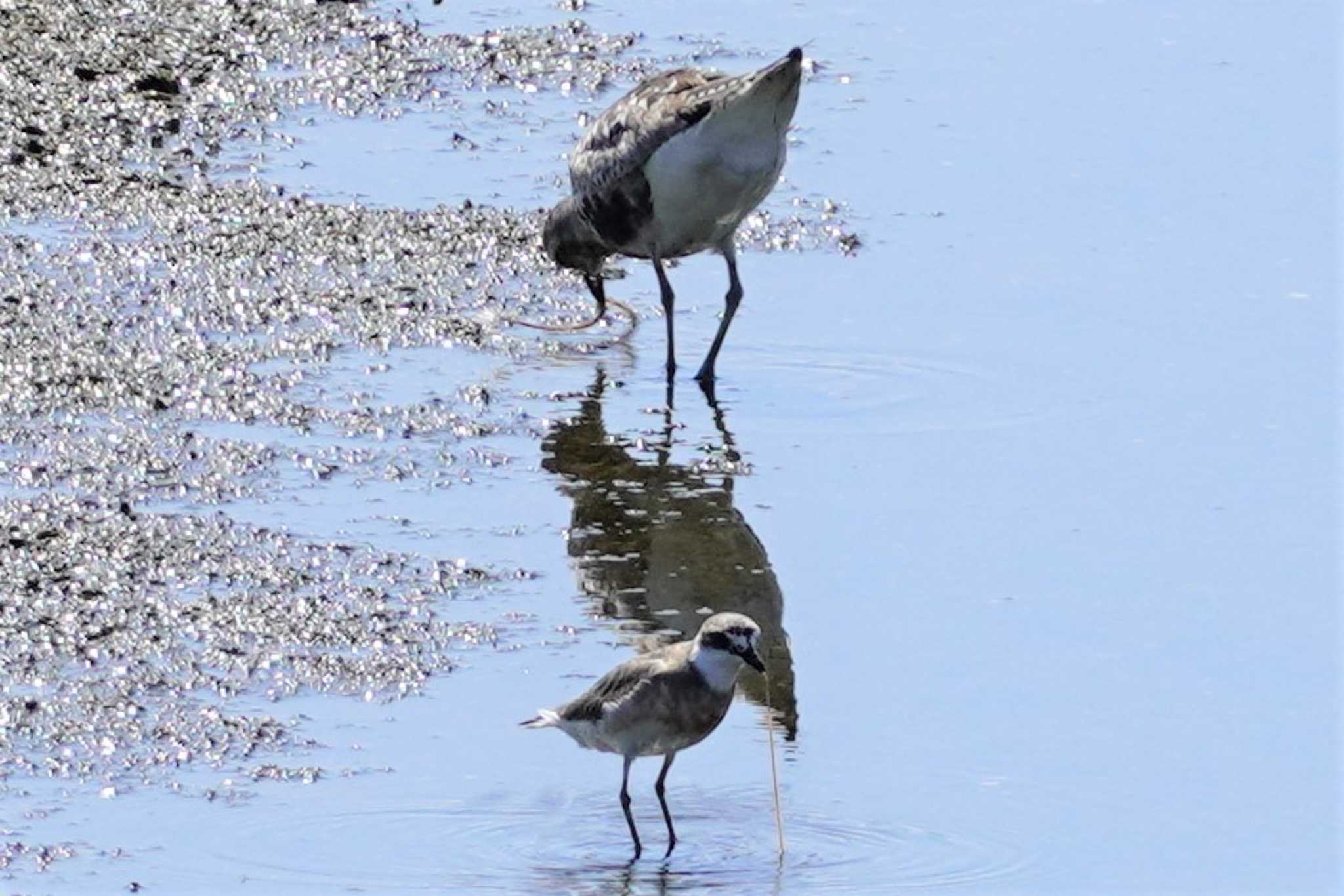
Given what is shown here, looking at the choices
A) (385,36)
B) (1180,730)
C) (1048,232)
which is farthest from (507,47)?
(1180,730)

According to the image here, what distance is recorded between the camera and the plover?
10203 mm

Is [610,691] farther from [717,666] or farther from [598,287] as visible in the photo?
[598,287]

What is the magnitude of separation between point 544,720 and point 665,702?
1.12 ft

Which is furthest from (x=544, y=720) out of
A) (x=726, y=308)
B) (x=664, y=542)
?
(x=726, y=308)

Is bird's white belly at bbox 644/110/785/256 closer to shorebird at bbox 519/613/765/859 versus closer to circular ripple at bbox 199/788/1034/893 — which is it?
shorebird at bbox 519/613/765/859

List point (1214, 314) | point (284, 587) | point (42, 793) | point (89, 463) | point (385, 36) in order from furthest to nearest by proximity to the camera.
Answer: point (385, 36) < point (1214, 314) < point (89, 463) < point (284, 587) < point (42, 793)

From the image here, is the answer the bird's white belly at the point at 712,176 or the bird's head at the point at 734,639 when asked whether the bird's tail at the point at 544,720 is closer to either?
the bird's head at the point at 734,639

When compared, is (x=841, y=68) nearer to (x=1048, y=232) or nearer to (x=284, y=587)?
(x=1048, y=232)

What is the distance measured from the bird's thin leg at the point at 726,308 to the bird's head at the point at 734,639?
3477mm

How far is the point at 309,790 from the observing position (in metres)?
6.80

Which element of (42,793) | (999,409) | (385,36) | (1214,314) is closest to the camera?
(42,793)

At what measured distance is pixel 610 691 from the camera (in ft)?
22.8

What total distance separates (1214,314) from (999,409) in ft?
4.25

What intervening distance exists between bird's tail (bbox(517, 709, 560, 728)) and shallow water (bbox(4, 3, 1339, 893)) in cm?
11
